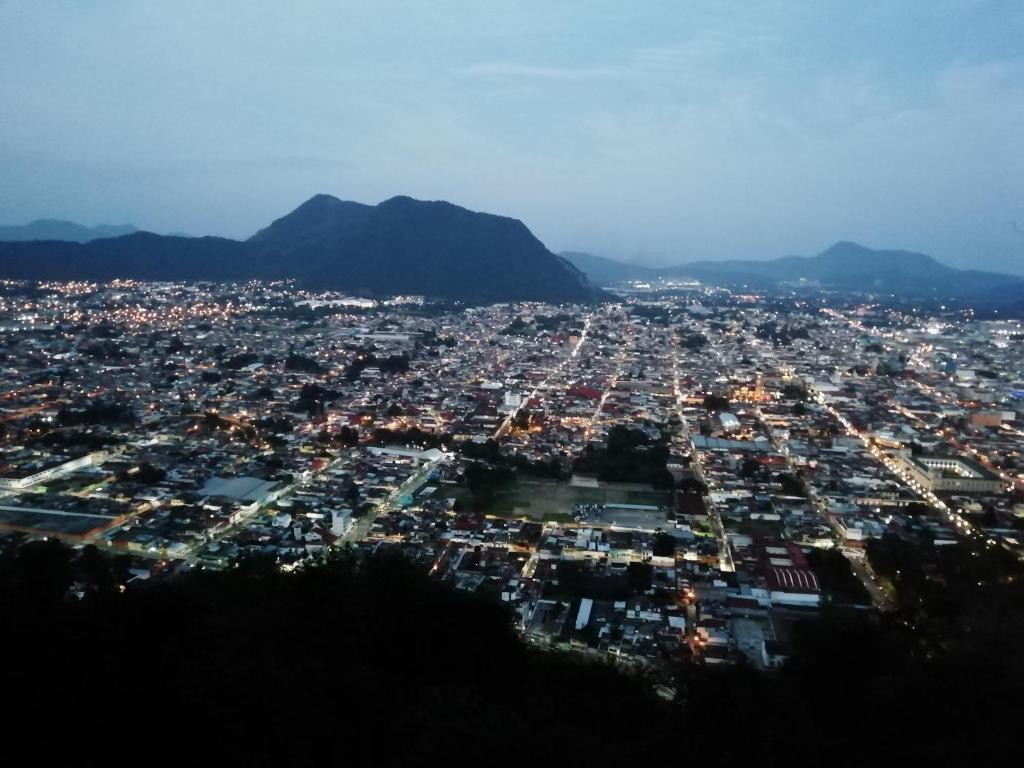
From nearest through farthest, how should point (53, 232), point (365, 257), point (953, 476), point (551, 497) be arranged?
point (551, 497), point (953, 476), point (365, 257), point (53, 232)

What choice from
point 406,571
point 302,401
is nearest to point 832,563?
point 406,571

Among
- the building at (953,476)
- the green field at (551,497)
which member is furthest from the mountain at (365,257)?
the building at (953,476)

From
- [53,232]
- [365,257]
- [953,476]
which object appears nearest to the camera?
[953,476]

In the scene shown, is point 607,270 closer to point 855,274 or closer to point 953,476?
point 855,274

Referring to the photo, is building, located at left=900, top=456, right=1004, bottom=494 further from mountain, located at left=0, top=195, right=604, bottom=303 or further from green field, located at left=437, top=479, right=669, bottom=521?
mountain, located at left=0, top=195, right=604, bottom=303

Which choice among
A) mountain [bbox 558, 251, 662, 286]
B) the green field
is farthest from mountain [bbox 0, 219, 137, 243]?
the green field

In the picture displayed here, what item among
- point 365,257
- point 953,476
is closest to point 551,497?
point 953,476
